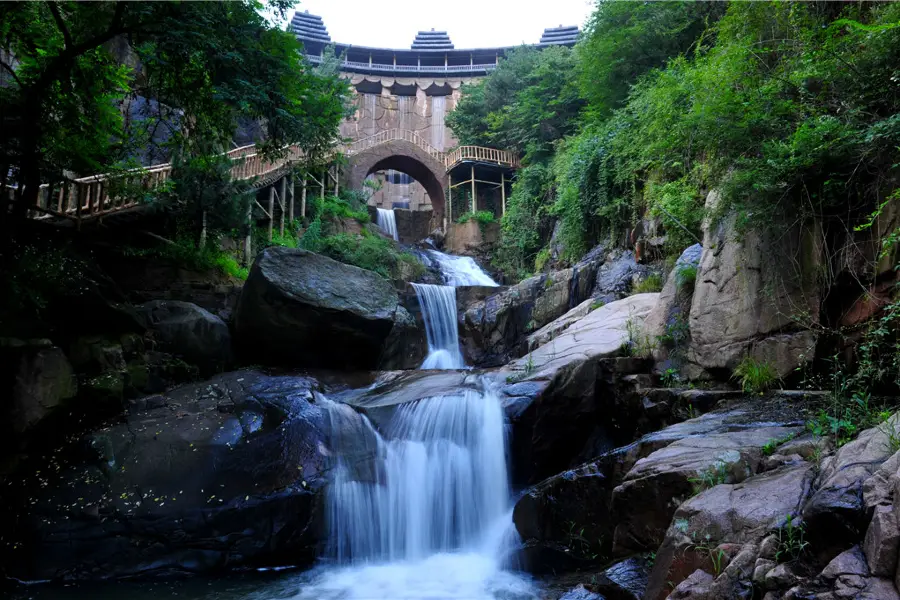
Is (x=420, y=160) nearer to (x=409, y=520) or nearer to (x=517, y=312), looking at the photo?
(x=517, y=312)

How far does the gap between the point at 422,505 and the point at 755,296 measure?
15.9 feet

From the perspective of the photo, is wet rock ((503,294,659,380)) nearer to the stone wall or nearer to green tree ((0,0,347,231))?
green tree ((0,0,347,231))

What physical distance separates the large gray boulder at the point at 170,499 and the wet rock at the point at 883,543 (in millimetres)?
5654

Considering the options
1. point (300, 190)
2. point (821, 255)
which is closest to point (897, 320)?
point (821, 255)

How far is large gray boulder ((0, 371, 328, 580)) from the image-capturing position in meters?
6.06

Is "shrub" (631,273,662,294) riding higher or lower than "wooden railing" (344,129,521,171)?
lower

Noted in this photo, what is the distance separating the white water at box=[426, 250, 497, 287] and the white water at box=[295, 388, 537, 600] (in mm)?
11844

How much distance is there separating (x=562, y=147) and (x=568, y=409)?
1400 centimetres

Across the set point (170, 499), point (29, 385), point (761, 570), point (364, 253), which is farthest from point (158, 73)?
point (364, 253)

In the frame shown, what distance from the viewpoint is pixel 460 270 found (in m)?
21.5

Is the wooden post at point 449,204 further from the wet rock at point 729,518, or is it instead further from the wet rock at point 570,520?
the wet rock at point 729,518

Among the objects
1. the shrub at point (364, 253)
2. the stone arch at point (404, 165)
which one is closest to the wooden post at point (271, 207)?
the shrub at point (364, 253)

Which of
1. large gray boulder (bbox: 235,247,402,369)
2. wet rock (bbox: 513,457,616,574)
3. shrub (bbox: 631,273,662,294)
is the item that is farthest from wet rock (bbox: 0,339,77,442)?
shrub (bbox: 631,273,662,294)

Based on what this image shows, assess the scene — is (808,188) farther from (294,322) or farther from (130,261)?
(130,261)
